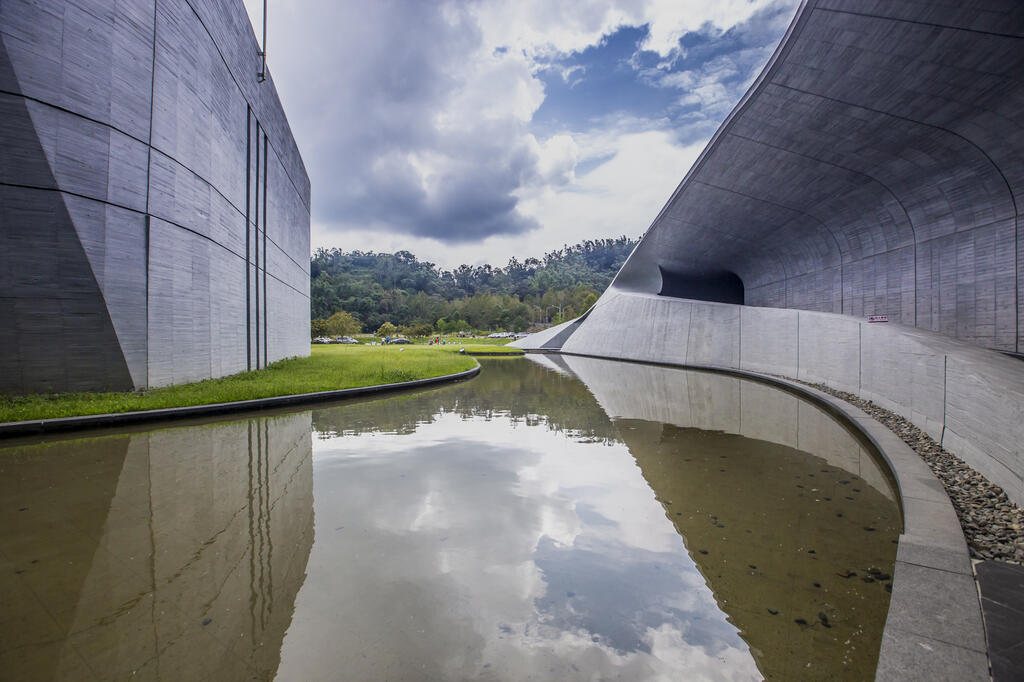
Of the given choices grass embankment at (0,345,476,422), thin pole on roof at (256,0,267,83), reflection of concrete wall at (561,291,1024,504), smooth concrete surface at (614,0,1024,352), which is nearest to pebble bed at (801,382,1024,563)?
reflection of concrete wall at (561,291,1024,504)

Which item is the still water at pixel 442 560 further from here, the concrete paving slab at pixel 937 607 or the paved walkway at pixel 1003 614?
the paved walkway at pixel 1003 614

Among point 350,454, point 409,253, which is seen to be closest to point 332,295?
point 409,253

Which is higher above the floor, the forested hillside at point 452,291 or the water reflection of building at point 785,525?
the forested hillside at point 452,291

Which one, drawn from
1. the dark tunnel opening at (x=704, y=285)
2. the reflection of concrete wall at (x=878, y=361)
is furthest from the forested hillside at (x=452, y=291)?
the reflection of concrete wall at (x=878, y=361)

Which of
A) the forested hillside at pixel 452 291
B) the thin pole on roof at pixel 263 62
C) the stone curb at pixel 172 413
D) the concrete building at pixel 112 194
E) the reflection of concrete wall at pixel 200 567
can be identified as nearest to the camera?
the reflection of concrete wall at pixel 200 567

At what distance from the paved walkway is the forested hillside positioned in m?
62.1

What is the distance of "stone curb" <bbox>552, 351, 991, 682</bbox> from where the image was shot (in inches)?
74.7

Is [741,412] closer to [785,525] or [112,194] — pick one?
[785,525]

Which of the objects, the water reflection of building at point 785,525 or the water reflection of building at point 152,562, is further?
the water reflection of building at point 785,525

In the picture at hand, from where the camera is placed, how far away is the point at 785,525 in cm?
354

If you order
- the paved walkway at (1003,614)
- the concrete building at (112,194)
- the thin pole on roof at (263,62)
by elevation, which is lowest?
the paved walkway at (1003,614)

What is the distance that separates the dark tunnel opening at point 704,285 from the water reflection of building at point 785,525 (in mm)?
19324

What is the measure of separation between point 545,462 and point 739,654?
3.25 m

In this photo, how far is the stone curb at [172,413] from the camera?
6523mm
